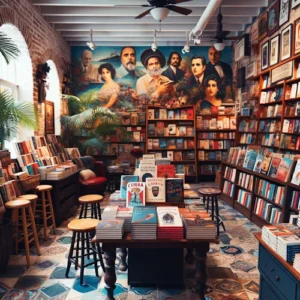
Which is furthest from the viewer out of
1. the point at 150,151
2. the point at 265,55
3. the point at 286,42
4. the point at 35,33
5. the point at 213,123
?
the point at 213,123

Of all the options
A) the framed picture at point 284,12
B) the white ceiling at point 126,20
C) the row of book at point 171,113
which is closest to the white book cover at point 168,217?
the white ceiling at point 126,20

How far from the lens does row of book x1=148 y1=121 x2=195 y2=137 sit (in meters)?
8.13

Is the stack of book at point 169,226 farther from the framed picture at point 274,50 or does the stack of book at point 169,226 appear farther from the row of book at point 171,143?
the row of book at point 171,143

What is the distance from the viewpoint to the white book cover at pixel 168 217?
2.25 m

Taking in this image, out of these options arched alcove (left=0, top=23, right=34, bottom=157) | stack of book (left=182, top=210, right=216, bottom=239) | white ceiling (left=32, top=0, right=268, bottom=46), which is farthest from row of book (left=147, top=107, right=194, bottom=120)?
stack of book (left=182, top=210, right=216, bottom=239)

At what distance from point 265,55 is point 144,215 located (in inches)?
196

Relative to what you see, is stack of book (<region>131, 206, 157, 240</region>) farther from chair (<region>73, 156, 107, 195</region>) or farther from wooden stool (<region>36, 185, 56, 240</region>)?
chair (<region>73, 156, 107, 195</region>)

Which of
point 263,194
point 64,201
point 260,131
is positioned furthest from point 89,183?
point 260,131

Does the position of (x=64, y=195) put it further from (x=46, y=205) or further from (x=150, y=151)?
(x=150, y=151)

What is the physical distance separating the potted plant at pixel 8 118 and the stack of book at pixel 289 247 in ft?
8.57

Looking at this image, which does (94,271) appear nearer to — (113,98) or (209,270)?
(209,270)

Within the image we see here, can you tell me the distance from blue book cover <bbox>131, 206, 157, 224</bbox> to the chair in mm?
3581

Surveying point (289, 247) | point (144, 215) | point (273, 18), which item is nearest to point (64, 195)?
point (144, 215)

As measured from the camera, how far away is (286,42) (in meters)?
5.11
